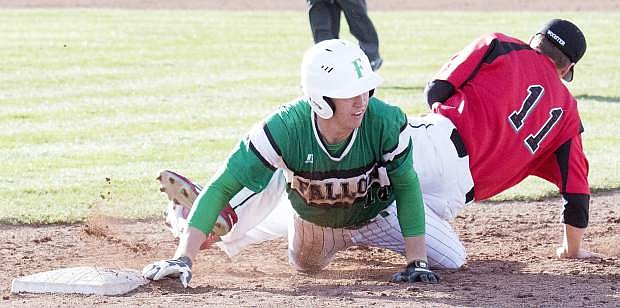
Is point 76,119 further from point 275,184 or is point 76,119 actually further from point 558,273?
point 558,273

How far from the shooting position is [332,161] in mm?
5441

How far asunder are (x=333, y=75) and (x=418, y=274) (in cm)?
105

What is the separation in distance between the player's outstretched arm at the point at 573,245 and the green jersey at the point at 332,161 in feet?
3.76

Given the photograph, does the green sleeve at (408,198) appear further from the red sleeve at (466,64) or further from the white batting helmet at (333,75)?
the red sleeve at (466,64)

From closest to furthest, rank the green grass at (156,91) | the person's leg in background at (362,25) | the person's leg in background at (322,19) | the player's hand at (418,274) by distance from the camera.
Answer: the player's hand at (418,274), the green grass at (156,91), the person's leg in background at (322,19), the person's leg in background at (362,25)

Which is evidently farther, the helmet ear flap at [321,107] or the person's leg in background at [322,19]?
the person's leg in background at [322,19]

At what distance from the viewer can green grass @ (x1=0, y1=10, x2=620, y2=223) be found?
8719 millimetres

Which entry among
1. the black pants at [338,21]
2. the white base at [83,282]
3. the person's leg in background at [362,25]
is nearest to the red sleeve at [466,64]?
the white base at [83,282]

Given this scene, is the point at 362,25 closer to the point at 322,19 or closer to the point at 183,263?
the point at 322,19

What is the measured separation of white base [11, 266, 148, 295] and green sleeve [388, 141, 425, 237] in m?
1.24

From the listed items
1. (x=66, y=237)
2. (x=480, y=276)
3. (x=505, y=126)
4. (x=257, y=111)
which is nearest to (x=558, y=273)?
(x=480, y=276)

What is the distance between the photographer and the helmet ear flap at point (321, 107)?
5.17 m

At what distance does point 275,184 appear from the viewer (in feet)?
20.5

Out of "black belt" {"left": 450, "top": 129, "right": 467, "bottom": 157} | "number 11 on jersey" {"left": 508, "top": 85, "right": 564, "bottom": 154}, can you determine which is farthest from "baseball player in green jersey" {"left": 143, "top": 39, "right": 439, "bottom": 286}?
"number 11 on jersey" {"left": 508, "top": 85, "right": 564, "bottom": 154}
